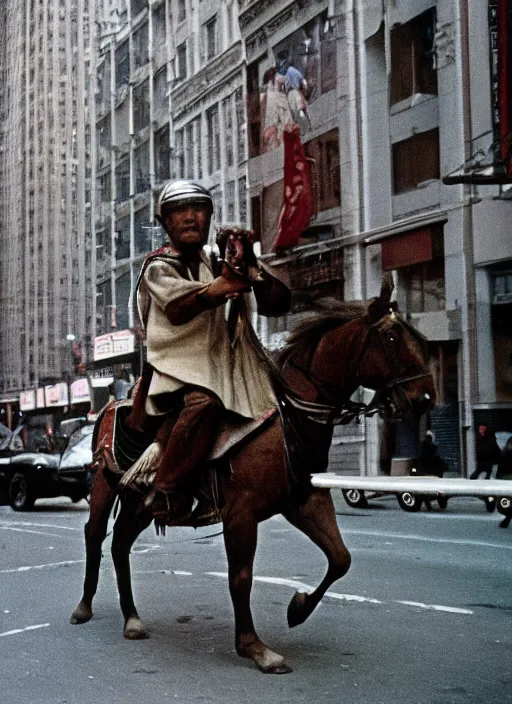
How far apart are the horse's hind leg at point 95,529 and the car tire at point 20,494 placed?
13295 mm

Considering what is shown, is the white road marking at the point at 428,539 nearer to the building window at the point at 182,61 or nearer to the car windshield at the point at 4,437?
the car windshield at the point at 4,437

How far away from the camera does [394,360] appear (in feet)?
16.9

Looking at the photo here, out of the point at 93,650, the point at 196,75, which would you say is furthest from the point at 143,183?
the point at 93,650

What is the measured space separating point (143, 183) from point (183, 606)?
3386 centimetres

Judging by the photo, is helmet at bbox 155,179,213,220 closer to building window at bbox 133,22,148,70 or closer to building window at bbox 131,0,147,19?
building window at bbox 133,22,148,70

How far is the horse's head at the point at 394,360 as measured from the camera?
5.11 m

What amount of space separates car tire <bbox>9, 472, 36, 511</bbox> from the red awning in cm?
878

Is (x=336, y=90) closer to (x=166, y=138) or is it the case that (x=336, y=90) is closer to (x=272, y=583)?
(x=166, y=138)

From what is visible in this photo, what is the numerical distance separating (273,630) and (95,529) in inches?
49.8

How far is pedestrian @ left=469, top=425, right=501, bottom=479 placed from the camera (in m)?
17.9

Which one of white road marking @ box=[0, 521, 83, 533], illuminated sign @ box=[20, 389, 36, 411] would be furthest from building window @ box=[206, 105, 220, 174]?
illuminated sign @ box=[20, 389, 36, 411]

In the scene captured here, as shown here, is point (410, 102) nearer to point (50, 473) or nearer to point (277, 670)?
point (50, 473)

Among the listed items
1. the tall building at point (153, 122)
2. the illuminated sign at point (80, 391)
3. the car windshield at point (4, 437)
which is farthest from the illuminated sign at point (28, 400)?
the car windshield at point (4, 437)

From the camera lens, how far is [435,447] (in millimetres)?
19250
